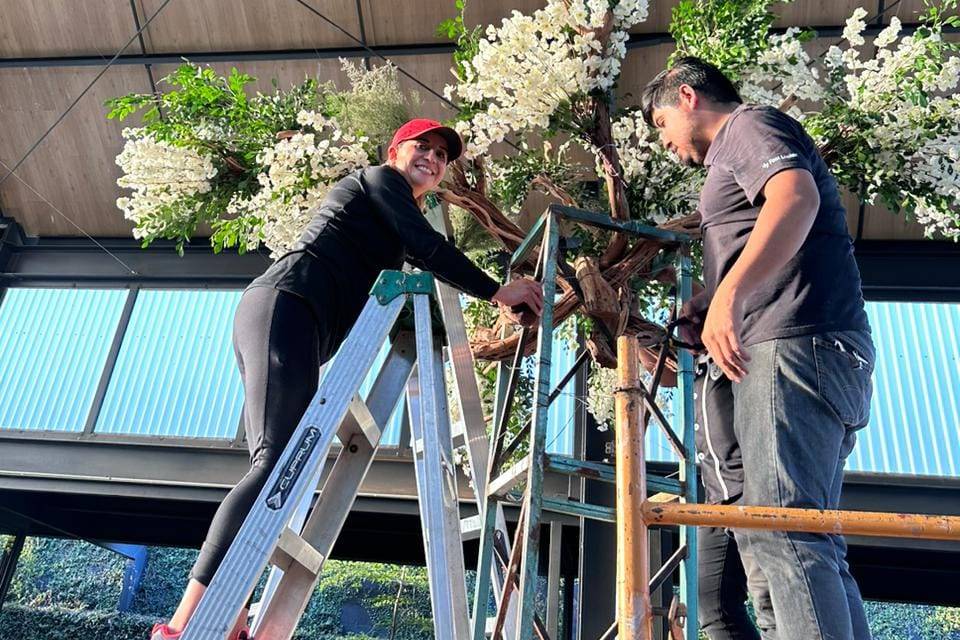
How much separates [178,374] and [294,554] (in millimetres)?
4626

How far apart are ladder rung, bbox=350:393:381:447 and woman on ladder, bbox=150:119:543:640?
150 millimetres

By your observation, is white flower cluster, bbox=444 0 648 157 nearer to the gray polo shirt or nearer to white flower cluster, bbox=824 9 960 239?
white flower cluster, bbox=824 9 960 239

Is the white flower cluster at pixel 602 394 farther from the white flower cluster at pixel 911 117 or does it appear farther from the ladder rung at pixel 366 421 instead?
the ladder rung at pixel 366 421

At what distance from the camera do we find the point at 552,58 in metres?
2.60

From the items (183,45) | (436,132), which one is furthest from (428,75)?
(436,132)

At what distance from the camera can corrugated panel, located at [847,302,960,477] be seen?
4.96 m

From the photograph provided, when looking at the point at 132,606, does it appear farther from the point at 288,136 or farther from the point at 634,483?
the point at 634,483

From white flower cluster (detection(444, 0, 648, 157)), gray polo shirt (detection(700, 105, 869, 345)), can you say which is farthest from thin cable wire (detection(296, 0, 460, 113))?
gray polo shirt (detection(700, 105, 869, 345))

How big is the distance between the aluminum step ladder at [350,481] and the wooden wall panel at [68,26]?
4.90 metres

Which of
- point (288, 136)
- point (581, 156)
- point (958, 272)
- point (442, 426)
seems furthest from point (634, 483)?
point (958, 272)

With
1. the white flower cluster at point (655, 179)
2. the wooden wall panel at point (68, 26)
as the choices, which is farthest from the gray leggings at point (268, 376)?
the wooden wall panel at point (68, 26)

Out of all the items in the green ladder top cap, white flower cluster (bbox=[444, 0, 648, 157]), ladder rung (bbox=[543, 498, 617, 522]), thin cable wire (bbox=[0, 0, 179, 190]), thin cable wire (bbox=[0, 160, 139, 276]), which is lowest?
ladder rung (bbox=[543, 498, 617, 522])

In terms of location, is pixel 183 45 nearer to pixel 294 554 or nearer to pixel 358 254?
pixel 358 254

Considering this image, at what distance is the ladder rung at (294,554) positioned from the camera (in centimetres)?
165
